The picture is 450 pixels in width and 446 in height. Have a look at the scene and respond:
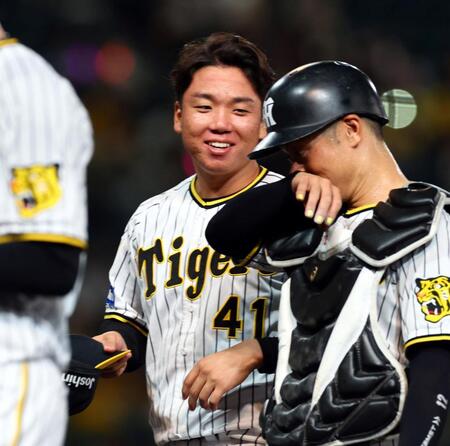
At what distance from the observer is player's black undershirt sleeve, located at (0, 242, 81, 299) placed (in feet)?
6.23

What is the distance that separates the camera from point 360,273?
230 cm

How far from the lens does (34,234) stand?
1.91 m

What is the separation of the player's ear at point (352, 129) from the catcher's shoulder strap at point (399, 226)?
0.53ft

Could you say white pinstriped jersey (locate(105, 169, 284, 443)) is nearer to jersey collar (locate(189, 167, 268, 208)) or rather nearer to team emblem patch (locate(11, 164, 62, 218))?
jersey collar (locate(189, 167, 268, 208))

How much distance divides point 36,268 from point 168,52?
5.10 m

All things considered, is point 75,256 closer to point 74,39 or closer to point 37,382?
point 37,382

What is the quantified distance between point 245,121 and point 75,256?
1.27m

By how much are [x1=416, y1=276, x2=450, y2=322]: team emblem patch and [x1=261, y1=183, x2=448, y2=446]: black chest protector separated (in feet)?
0.26

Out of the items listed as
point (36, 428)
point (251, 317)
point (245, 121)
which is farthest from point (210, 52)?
point (36, 428)

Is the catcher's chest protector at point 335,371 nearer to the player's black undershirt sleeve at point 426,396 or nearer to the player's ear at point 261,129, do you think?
the player's black undershirt sleeve at point 426,396

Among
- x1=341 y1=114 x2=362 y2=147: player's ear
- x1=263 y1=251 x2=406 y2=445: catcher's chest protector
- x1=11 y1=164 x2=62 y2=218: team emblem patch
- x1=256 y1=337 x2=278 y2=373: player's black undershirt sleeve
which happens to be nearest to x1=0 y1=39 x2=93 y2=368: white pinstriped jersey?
x1=11 y1=164 x2=62 y2=218: team emblem patch

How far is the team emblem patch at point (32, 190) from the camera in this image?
6.27ft

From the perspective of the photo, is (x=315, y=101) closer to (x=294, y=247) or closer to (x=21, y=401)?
(x=294, y=247)

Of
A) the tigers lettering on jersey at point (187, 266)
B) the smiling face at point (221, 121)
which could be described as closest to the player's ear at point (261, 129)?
the smiling face at point (221, 121)
